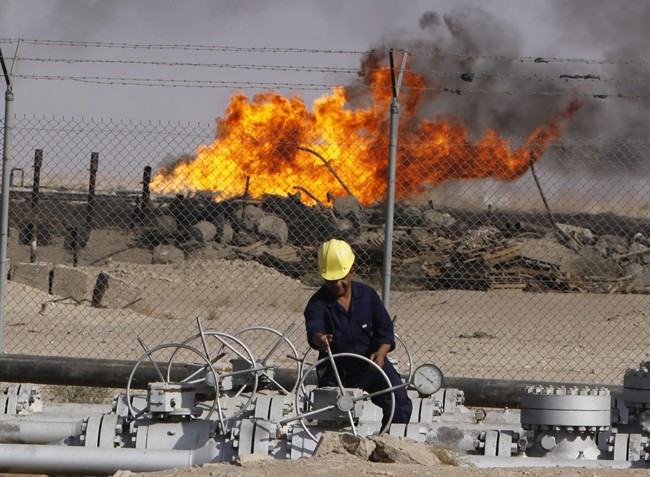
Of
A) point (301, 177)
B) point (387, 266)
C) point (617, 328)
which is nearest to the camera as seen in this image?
point (387, 266)

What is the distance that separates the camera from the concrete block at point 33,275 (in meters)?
20.6

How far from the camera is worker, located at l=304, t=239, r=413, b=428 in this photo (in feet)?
27.6

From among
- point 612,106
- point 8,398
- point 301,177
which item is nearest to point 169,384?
point 8,398

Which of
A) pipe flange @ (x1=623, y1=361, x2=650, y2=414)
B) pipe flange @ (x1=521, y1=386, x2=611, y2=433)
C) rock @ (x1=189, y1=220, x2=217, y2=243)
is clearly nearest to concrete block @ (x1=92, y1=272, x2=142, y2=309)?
rock @ (x1=189, y1=220, x2=217, y2=243)

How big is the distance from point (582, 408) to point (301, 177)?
14.4 metres

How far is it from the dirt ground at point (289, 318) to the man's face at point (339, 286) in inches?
272

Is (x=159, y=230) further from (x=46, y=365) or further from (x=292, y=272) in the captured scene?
(x=46, y=365)

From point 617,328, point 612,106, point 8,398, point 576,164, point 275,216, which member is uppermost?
point 612,106

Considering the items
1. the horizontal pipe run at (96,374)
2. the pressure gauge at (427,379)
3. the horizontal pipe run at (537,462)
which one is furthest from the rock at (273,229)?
the horizontal pipe run at (537,462)

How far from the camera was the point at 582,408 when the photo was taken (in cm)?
801

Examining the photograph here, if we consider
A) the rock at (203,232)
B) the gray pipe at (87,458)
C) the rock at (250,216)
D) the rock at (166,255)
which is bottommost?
the gray pipe at (87,458)

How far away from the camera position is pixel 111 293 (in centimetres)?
2034

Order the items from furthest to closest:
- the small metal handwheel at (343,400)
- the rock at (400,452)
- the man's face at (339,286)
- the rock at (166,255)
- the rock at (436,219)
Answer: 1. the rock at (436,219)
2. the rock at (166,255)
3. the man's face at (339,286)
4. the small metal handwheel at (343,400)
5. the rock at (400,452)

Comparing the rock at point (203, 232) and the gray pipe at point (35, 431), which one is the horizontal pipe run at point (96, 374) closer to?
the gray pipe at point (35, 431)
